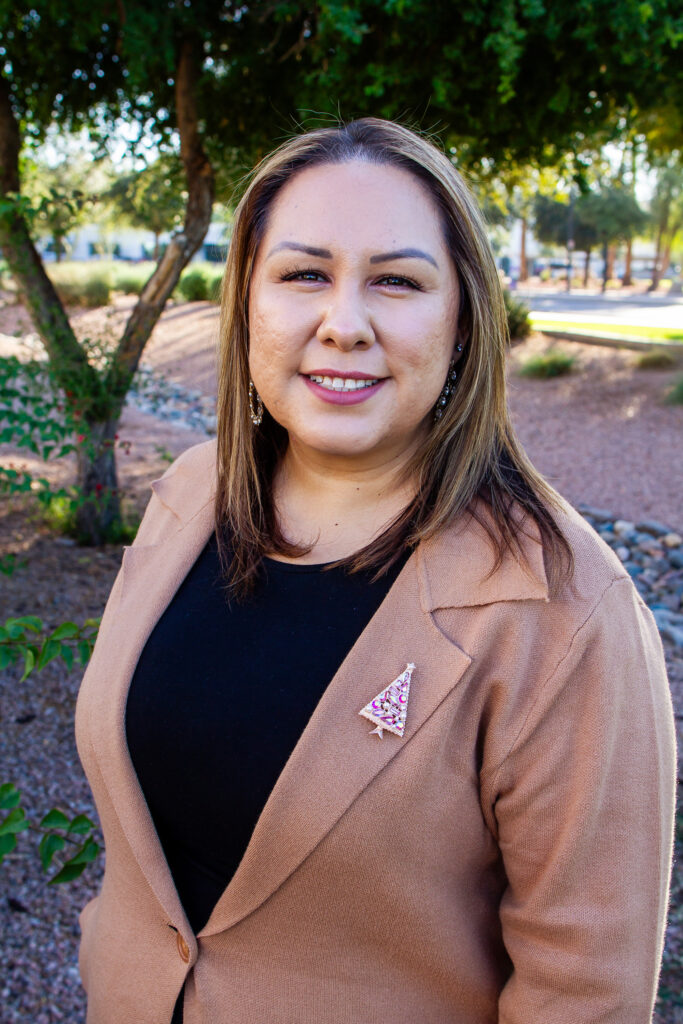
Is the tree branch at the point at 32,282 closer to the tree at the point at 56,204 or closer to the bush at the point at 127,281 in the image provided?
the tree at the point at 56,204

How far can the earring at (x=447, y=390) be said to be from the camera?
4.99ft

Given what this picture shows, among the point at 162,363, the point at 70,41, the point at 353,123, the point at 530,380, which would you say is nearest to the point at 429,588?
the point at 353,123

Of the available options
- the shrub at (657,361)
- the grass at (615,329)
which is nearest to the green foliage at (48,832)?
the shrub at (657,361)

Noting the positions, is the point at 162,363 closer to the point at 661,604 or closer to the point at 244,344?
the point at 661,604

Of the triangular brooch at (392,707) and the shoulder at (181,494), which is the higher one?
the shoulder at (181,494)

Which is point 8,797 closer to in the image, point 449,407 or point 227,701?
point 227,701

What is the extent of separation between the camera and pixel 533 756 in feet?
3.92

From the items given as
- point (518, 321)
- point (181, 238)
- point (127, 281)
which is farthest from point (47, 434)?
point (127, 281)

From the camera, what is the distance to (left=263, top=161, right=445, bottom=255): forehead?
4.44ft

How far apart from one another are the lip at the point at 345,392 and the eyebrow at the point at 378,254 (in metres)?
0.19

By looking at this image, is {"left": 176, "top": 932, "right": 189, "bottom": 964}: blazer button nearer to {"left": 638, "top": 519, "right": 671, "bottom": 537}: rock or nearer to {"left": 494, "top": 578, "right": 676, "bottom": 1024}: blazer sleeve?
{"left": 494, "top": 578, "right": 676, "bottom": 1024}: blazer sleeve

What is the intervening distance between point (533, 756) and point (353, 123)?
1.18 m

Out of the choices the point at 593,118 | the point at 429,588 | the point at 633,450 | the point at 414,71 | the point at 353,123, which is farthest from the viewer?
the point at 633,450

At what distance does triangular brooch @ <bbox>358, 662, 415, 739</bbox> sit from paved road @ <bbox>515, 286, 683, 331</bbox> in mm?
18214
